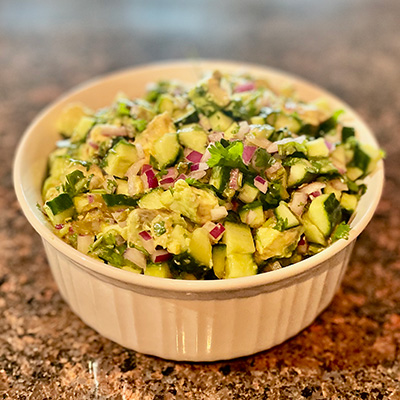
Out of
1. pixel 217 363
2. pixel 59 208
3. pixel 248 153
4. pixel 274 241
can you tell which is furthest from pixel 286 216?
pixel 59 208

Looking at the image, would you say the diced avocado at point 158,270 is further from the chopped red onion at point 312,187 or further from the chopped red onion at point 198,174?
the chopped red onion at point 312,187

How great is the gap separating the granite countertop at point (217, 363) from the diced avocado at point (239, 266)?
28 centimetres

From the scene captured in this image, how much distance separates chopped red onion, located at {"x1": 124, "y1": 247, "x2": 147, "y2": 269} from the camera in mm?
1119

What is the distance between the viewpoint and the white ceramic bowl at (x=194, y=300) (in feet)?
3.54

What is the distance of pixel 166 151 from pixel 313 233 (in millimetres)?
385

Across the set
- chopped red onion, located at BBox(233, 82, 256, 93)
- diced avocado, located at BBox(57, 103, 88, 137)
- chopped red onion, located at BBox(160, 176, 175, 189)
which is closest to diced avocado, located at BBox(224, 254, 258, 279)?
chopped red onion, located at BBox(160, 176, 175, 189)

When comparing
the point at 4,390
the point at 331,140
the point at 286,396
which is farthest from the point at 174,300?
the point at 331,140

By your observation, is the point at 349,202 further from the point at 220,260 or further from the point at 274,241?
the point at 220,260

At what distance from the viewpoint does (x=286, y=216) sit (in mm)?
1147

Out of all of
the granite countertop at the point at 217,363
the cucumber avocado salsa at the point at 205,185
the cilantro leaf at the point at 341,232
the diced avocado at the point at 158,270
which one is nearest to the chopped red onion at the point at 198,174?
the cucumber avocado salsa at the point at 205,185

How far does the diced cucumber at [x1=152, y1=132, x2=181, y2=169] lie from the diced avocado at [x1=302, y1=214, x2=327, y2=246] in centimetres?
33

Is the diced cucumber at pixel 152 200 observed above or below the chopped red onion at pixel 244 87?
below

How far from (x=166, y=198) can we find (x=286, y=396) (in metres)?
0.52

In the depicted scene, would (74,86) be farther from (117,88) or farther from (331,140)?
(331,140)
